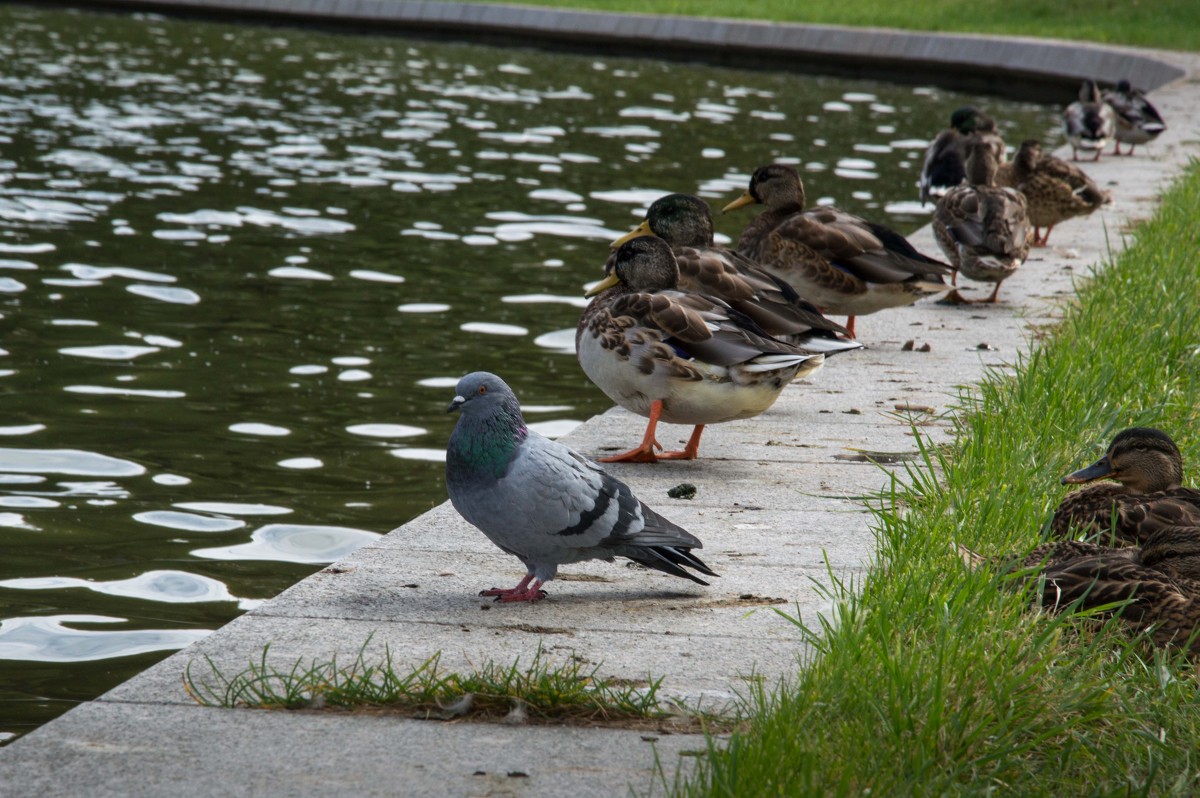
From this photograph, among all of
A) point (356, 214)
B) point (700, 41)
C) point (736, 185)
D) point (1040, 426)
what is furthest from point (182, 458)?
point (700, 41)

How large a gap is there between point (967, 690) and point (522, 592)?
1512 mm

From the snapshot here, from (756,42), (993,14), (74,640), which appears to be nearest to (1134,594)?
(74,640)

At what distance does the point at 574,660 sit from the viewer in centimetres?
404

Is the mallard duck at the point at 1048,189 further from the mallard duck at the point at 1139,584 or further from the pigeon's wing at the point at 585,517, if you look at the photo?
the pigeon's wing at the point at 585,517

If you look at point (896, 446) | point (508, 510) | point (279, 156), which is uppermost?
point (508, 510)

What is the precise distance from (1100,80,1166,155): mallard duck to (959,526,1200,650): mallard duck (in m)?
14.6

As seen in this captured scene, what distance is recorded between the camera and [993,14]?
35156 millimetres

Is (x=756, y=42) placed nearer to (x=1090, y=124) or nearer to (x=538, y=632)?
(x=1090, y=124)

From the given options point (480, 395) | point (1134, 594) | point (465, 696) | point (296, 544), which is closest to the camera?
point (465, 696)

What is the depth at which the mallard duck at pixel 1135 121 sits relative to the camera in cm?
1786

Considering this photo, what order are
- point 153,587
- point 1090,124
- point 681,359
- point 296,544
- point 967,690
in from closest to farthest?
point 967,690 < point 153,587 < point 681,359 < point 296,544 < point 1090,124

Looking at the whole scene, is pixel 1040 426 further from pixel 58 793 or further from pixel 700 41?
pixel 700 41

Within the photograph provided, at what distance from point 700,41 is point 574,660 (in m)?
28.0

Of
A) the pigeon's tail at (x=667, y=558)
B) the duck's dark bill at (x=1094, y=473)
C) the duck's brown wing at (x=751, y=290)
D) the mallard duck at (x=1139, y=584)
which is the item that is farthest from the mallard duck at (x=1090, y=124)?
the pigeon's tail at (x=667, y=558)
